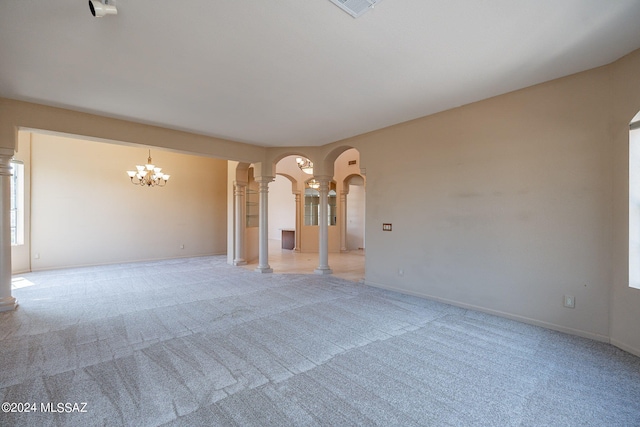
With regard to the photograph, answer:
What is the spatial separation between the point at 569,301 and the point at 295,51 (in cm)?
394

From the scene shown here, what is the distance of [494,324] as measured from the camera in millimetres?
3326

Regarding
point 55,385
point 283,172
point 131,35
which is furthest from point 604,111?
point 283,172

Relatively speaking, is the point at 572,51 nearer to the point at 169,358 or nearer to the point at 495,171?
the point at 495,171

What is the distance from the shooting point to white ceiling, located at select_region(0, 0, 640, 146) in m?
2.09

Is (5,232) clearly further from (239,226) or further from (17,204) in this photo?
(239,226)

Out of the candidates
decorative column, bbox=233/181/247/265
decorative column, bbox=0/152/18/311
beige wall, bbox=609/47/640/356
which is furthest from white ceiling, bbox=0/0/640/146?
decorative column, bbox=233/181/247/265

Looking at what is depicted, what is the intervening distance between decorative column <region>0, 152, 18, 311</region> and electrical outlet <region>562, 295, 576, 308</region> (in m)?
7.11

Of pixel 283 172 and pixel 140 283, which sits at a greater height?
pixel 283 172

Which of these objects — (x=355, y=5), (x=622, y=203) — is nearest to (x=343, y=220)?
(x=622, y=203)

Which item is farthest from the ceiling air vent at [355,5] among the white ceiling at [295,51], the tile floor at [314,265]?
the tile floor at [314,265]

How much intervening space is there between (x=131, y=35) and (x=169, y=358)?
2.87 m

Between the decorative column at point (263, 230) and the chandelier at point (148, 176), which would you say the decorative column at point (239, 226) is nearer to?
the decorative column at point (263, 230)

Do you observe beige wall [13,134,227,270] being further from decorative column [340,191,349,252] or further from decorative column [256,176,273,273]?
decorative column [340,191,349,252]

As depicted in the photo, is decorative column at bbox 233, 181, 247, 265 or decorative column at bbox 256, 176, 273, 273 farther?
decorative column at bbox 233, 181, 247, 265
